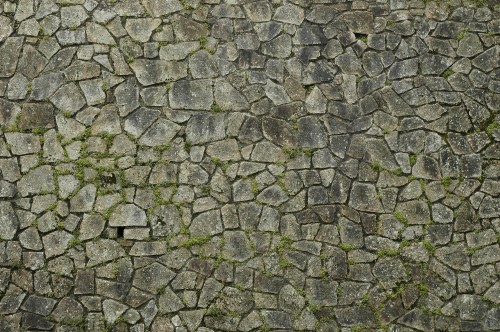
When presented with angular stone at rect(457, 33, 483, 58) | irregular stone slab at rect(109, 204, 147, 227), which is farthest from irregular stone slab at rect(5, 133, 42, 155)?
angular stone at rect(457, 33, 483, 58)

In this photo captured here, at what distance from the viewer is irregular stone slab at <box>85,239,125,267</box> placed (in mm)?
8531

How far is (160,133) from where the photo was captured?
878 centimetres

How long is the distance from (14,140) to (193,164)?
2114mm

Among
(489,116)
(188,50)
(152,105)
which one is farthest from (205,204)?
(489,116)

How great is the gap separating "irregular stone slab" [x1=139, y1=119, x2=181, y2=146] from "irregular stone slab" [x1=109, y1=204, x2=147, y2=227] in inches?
31.7

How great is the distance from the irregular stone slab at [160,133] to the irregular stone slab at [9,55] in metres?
1.78

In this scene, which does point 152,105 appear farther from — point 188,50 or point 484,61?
point 484,61

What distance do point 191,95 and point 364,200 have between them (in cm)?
242

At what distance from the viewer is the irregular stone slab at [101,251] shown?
853 centimetres

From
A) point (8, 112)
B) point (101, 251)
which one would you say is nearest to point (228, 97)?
point (101, 251)

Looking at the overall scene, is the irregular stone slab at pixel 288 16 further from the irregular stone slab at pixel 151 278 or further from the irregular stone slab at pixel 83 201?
the irregular stone slab at pixel 151 278

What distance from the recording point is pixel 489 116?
9.10 metres

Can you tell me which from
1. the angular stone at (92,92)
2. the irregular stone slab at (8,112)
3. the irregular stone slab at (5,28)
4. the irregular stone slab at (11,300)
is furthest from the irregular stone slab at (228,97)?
the irregular stone slab at (11,300)

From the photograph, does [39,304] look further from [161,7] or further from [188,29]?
[161,7]
